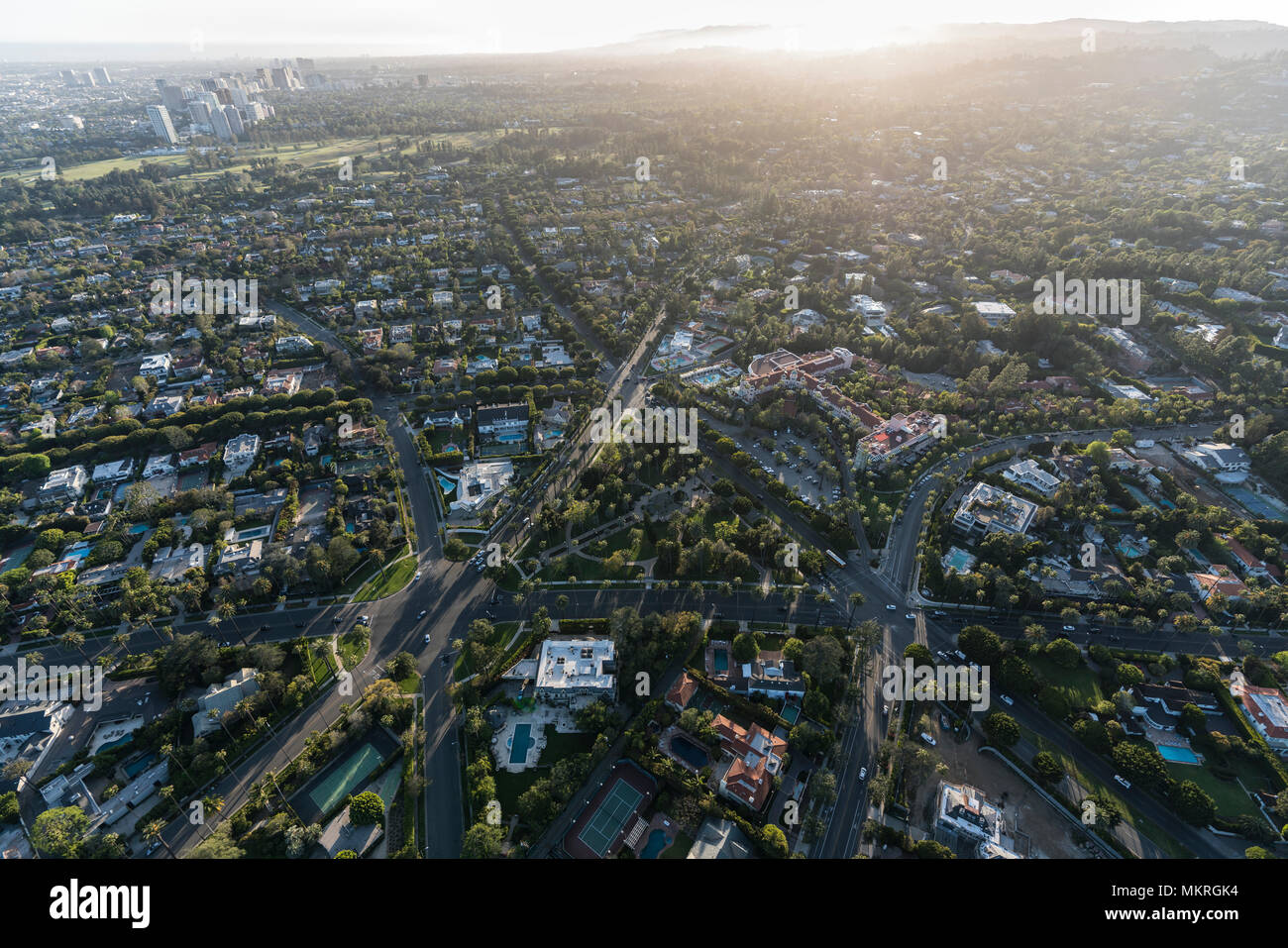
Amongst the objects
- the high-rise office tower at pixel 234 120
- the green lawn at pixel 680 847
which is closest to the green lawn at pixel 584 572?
the green lawn at pixel 680 847

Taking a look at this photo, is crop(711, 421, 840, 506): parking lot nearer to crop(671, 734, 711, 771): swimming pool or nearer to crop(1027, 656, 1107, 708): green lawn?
crop(1027, 656, 1107, 708): green lawn

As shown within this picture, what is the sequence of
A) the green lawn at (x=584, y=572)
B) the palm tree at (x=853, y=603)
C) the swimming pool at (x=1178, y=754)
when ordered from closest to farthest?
the swimming pool at (x=1178, y=754), the palm tree at (x=853, y=603), the green lawn at (x=584, y=572)

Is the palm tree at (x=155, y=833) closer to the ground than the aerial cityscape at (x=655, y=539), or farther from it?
closer to the ground

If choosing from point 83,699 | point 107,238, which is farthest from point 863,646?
point 107,238

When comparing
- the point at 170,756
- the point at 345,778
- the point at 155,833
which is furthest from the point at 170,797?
the point at 345,778

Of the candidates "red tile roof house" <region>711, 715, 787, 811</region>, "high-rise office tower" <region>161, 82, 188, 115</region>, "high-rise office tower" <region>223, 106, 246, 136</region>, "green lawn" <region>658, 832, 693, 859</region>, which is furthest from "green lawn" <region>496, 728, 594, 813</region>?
"high-rise office tower" <region>161, 82, 188, 115</region>

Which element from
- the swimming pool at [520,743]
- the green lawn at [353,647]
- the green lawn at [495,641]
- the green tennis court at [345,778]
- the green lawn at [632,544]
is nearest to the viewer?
the green tennis court at [345,778]

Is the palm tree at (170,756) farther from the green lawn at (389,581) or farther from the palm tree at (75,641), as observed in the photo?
the green lawn at (389,581)
